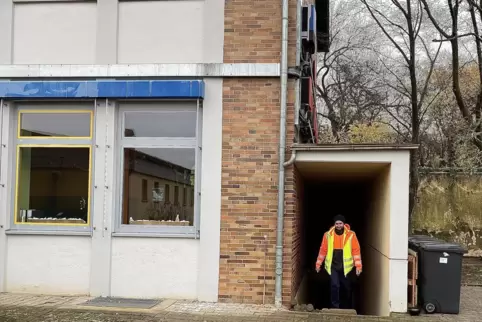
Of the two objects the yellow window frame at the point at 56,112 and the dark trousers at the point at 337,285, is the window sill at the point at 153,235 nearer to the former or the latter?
the yellow window frame at the point at 56,112

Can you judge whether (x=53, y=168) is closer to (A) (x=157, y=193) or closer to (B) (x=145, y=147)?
(B) (x=145, y=147)

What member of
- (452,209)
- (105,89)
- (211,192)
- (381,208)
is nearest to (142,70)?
(105,89)

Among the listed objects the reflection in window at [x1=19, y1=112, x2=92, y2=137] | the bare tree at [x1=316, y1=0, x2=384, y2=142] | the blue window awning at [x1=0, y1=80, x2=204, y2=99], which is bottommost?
the reflection in window at [x1=19, y1=112, x2=92, y2=137]

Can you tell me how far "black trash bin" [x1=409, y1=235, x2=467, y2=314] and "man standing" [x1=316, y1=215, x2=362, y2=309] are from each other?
5.00 ft

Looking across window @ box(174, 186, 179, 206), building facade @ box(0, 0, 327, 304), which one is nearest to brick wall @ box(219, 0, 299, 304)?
building facade @ box(0, 0, 327, 304)

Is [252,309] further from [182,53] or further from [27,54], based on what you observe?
[27,54]

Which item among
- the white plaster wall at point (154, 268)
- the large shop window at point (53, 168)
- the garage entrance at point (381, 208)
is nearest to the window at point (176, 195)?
the white plaster wall at point (154, 268)

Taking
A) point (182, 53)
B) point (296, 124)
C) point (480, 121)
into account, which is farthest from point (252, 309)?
point (480, 121)

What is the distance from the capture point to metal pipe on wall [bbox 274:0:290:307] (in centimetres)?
870

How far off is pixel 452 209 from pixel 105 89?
16245 mm

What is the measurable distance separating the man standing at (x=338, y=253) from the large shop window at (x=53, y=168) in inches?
165

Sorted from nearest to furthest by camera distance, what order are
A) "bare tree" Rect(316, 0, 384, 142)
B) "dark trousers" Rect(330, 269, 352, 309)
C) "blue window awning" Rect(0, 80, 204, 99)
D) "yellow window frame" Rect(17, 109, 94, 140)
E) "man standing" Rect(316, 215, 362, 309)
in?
"blue window awning" Rect(0, 80, 204, 99) → "yellow window frame" Rect(17, 109, 94, 140) → "man standing" Rect(316, 215, 362, 309) → "dark trousers" Rect(330, 269, 352, 309) → "bare tree" Rect(316, 0, 384, 142)

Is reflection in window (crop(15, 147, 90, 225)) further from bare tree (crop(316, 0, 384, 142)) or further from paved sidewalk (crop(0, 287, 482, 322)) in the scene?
bare tree (crop(316, 0, 384, 142))

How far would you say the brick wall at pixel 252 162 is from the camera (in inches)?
348
